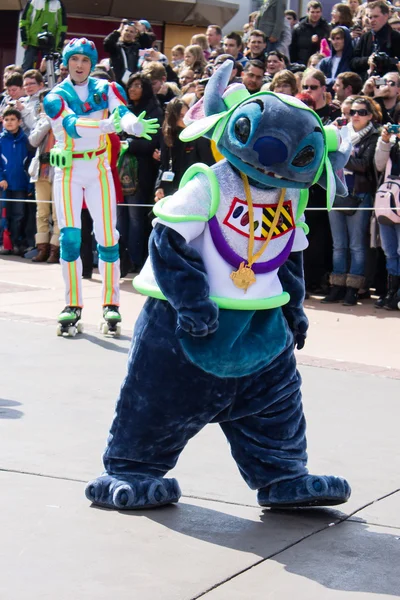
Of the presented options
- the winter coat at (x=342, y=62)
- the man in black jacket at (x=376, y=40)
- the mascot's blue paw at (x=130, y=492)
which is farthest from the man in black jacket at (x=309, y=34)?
the mascot's blue paw at (x=130, y=492)

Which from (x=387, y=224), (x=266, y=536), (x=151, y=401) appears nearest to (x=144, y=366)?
(x=151, y=401)

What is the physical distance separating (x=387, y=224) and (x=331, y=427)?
13.8 feet

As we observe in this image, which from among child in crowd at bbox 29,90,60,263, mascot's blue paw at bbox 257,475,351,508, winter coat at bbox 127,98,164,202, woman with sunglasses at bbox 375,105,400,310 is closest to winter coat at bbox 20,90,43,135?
child in crowd at bbox 29,90,60,263

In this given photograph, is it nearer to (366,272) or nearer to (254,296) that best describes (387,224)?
(366,272)

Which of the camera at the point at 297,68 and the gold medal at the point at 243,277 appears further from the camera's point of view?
the camera at the point at 297,68

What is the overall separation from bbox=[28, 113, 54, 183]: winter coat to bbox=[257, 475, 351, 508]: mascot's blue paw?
8686mm

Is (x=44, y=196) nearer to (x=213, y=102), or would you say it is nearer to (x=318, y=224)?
(x=318, y=224)

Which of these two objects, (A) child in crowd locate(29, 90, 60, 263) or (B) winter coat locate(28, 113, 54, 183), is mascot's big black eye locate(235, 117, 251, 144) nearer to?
(B) winter coat locate(28, 113, 54, 183)

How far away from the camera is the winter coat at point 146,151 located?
11.5 m

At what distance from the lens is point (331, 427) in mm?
5746

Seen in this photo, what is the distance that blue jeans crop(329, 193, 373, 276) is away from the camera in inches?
396

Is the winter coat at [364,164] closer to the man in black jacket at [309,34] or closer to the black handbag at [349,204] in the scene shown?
the black handbag at [349,204]

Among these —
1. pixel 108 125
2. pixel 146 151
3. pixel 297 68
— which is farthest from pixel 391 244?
pixel 297 68

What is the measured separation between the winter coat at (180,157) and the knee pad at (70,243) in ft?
8.40
